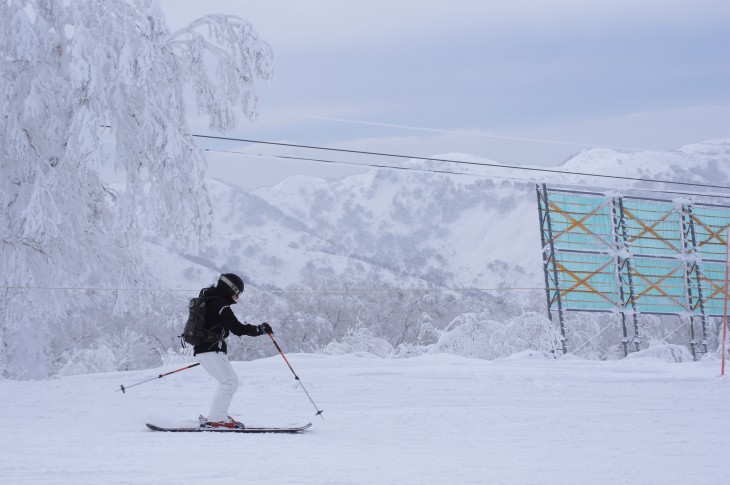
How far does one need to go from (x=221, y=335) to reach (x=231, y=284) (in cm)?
56

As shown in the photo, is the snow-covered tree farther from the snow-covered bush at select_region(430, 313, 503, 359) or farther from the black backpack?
the snow-covered bush at select_region(430, 313, 503, 359)

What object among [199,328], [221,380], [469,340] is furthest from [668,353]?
[199,328]

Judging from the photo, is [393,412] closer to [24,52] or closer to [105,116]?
[105,116]

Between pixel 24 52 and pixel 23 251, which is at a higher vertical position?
pixel 24 52

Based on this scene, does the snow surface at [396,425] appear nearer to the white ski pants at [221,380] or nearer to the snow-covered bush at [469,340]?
the white ski pants at [221,380]

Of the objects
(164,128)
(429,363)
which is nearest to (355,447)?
(429,363)

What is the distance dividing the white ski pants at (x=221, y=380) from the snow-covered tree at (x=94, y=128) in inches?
246

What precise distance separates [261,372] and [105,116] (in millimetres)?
5076

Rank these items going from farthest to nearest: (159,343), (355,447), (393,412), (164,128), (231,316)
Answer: (159,343)
(164,128)
(393,412)
(231,316)
(355,447)

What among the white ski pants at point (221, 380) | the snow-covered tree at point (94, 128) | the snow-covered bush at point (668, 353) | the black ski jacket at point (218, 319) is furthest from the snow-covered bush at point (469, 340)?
the black ski jacket at point (218, 319)

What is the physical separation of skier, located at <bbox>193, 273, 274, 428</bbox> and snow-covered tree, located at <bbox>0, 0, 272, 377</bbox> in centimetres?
616

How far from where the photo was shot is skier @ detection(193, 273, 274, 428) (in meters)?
9.64

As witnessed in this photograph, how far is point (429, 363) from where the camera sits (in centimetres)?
1650

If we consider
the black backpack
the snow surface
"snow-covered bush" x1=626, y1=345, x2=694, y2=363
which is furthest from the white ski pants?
"snow-covered bush" x1=626, y1=345, x2=694, y2=363
